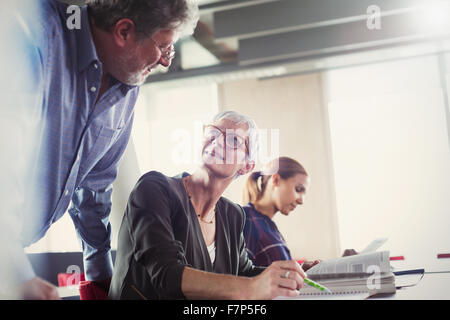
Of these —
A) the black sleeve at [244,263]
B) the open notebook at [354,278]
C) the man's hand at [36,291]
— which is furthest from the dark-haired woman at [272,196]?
the man's hand at [36,291]

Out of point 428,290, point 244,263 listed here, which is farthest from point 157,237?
point 428,290

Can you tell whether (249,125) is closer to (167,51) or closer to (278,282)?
(167,51)

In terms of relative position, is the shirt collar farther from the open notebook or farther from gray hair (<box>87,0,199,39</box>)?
the open notebook

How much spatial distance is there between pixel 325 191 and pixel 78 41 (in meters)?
0.74

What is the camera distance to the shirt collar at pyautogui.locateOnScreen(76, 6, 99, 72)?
42.9 inches

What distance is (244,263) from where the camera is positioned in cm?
112

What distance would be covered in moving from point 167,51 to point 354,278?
0.73 metres

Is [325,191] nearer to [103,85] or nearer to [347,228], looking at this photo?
[347,228]

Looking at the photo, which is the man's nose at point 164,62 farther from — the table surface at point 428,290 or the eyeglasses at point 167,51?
the table surface at point 428,290

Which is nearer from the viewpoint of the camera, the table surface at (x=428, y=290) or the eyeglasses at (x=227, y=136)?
the table surface at (x=428, y=290)

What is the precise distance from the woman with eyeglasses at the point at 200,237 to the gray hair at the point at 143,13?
0.27 meters

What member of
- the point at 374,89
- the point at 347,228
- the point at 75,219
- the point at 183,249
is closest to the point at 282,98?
the point at 374,89

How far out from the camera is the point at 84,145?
112cm

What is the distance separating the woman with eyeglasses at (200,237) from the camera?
960 millimetres
